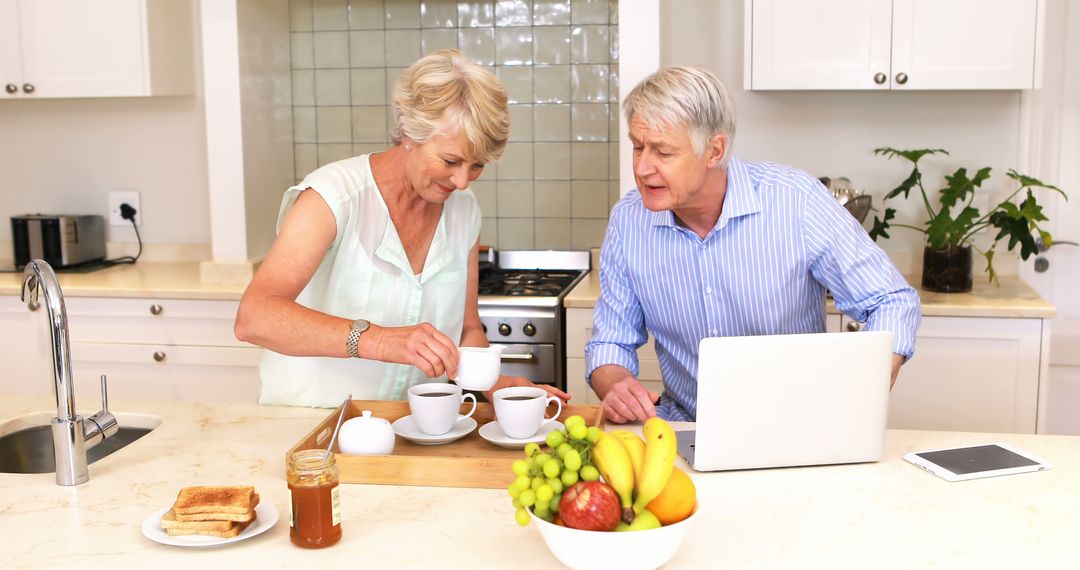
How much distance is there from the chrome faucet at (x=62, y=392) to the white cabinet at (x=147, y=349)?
1.76 meters

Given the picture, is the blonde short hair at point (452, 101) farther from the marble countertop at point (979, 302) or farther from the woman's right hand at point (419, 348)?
the marble countertop at point (979, 302)

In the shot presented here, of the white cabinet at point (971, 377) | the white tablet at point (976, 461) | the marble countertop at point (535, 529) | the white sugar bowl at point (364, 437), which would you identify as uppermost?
the white sugar bowl at point (364, 437)

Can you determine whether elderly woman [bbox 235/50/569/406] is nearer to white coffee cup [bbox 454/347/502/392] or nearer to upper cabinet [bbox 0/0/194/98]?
white coffee cup [bbox 454/347/502/392]

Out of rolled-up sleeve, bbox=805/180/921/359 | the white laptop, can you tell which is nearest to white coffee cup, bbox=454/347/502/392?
the white laptop

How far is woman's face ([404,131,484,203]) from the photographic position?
6.45 ft

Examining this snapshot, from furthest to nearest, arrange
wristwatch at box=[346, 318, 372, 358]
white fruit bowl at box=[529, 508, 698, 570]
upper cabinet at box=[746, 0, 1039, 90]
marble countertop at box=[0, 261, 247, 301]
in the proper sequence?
1. marble countertop at box=[0, 261, 247, 301]
2. upper cabinet at box=[746, 0, 1039, 90]
3. wristwatch at box=[346, 318, 372, 358]
4. white fruit bowl at box=[529, 508, 698, 570]

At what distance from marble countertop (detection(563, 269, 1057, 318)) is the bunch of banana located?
5.99ft

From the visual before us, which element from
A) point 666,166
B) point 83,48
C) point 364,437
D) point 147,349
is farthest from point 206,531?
point 83,48

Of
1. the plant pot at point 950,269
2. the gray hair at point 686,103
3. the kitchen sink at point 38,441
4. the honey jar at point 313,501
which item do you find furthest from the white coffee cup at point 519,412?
the plant pot at point 950,269

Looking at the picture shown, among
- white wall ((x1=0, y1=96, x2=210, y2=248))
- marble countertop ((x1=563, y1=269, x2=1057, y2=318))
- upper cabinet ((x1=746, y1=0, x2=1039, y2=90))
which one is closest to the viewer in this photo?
marble countertop ((x1=563, y1=269, x2=1057, y2=318))

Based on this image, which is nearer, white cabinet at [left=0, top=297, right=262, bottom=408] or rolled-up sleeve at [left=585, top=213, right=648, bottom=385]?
rolled-up sleeve at [left=585, top=213, right=648, bottom=385]

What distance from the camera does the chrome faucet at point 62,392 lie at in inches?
61.5

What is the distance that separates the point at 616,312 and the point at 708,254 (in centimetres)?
24

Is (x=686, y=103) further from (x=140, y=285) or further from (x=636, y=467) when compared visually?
(x=140, y=285)
